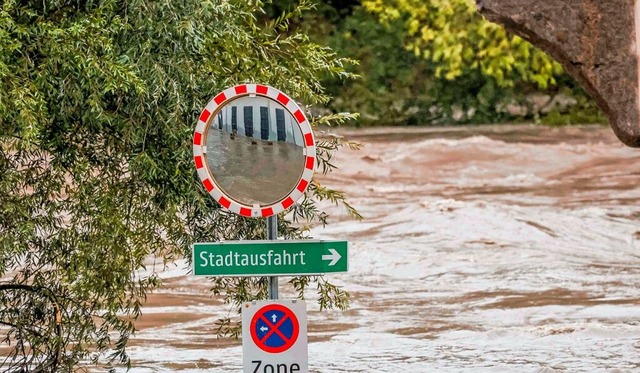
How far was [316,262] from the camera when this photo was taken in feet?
24.3

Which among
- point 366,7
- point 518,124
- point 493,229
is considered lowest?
point 493,229

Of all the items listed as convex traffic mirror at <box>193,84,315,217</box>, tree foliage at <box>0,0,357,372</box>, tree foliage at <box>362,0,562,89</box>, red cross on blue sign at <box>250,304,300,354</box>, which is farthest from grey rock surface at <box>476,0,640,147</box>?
tree foliage at <box>362,0,562,89</box>

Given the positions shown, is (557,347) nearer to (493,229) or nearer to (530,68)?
(493,229)

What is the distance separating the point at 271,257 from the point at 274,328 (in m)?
0.37

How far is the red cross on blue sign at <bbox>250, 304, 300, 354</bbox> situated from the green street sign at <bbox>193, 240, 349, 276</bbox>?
8.4 inches

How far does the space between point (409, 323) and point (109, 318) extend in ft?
14.0

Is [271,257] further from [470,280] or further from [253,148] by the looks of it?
[470,280]

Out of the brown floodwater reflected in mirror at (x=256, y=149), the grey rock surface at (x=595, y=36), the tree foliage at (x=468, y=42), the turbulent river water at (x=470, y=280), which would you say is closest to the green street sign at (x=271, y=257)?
the brown floodwater reflected in mirror at (x=256, y=149)

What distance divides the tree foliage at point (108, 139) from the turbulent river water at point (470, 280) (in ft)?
5.75

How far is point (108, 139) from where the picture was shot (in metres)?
9.23

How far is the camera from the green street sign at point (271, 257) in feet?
24.1

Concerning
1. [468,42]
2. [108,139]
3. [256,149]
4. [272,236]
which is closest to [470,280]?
[108,139]

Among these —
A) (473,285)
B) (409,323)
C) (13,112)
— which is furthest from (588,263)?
(13,112)

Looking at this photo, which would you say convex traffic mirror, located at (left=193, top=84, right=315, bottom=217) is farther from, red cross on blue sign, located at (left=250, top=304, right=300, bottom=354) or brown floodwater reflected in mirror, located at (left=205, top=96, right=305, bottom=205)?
red cross on blue sign, located at (left=250, top=304, right=300, bottom=354)
